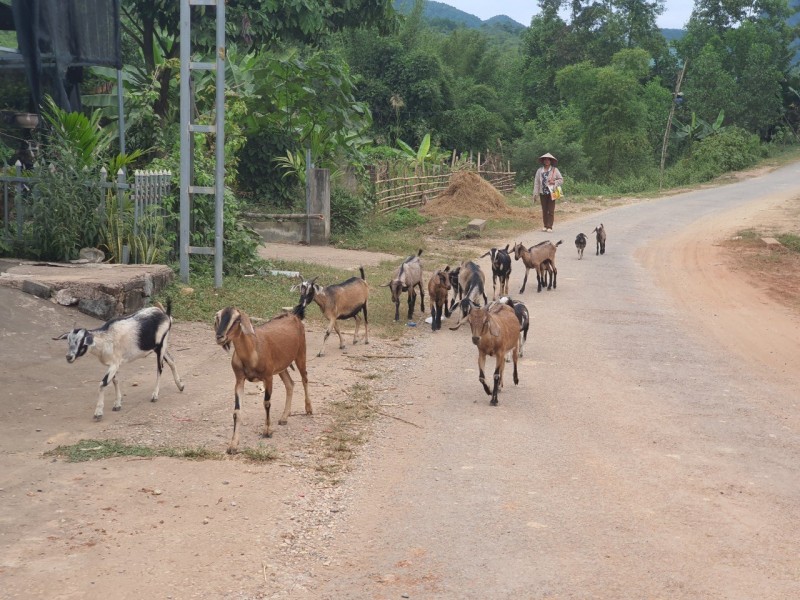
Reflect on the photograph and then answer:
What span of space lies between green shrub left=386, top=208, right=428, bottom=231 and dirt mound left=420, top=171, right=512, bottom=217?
1851 millimetres

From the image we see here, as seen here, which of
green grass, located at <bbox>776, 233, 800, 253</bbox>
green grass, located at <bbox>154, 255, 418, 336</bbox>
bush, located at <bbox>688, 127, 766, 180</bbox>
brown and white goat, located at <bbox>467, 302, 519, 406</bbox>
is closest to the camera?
brown and white goat, located at <bbox>467, 302, 519, 406</bbox>

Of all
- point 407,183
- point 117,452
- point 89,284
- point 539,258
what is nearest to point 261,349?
point 117,452

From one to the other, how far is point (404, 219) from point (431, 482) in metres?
19.3

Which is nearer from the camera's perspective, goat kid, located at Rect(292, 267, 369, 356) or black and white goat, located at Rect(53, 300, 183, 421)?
black and white goat, located at Rect(53, 300, 183, 421)

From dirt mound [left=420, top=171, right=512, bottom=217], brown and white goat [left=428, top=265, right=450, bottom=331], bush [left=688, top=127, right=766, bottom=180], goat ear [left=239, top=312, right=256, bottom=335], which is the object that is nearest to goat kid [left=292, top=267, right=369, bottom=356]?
brown and white goat [left=428, top=265, right=450, bottom=331]

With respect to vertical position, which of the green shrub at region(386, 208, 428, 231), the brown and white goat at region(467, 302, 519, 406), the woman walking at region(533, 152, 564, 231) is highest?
the woman walking at region(533, 152, 564, 231)

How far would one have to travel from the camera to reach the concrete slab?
38.9 feet

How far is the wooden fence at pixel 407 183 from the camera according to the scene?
2761cm

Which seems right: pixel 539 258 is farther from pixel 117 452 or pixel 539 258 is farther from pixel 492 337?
pixel 117 452

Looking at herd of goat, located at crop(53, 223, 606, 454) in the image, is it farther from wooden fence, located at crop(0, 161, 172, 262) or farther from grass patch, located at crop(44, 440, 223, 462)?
wooden fence, located at crop(0, 161, 172, 262)

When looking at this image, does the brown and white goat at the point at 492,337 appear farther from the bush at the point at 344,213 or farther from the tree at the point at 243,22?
the tree at the point at 243,22

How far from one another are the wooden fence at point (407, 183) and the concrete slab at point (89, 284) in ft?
47.5

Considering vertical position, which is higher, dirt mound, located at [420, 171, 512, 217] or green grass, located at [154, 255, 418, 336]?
dirt mound, located at [420, 171, 512, 217]

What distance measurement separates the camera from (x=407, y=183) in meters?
30.0
